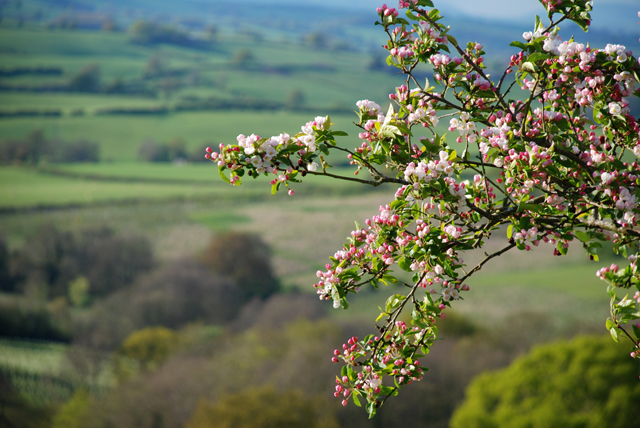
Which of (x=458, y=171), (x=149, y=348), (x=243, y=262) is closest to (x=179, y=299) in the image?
(x=243, y=262)

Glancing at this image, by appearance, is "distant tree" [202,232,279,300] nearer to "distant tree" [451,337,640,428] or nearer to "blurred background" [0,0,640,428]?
"blurred background" [0,0,640,428]

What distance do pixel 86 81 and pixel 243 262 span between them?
8474 cm

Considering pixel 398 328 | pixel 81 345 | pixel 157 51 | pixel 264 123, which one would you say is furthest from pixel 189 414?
pixel 157 51

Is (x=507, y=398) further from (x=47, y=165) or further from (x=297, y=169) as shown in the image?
(x=47, y=165)

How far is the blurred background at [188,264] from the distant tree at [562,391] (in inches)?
14.4

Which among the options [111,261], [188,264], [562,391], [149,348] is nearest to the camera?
[562,391]

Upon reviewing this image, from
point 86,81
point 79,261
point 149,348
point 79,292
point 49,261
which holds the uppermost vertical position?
point 86,81

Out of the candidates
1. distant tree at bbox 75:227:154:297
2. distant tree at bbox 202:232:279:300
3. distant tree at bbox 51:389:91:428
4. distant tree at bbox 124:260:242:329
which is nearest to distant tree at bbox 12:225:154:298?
distant tree at bbox 75:227:154:297

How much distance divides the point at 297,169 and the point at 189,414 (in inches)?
1237

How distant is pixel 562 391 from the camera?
2580cm

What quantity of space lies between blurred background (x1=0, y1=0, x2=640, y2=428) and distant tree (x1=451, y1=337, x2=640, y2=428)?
0.37 metres

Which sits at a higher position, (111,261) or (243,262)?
(243,262)

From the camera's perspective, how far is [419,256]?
166 inches

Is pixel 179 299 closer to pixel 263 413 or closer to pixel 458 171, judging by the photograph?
pixel 263 413
